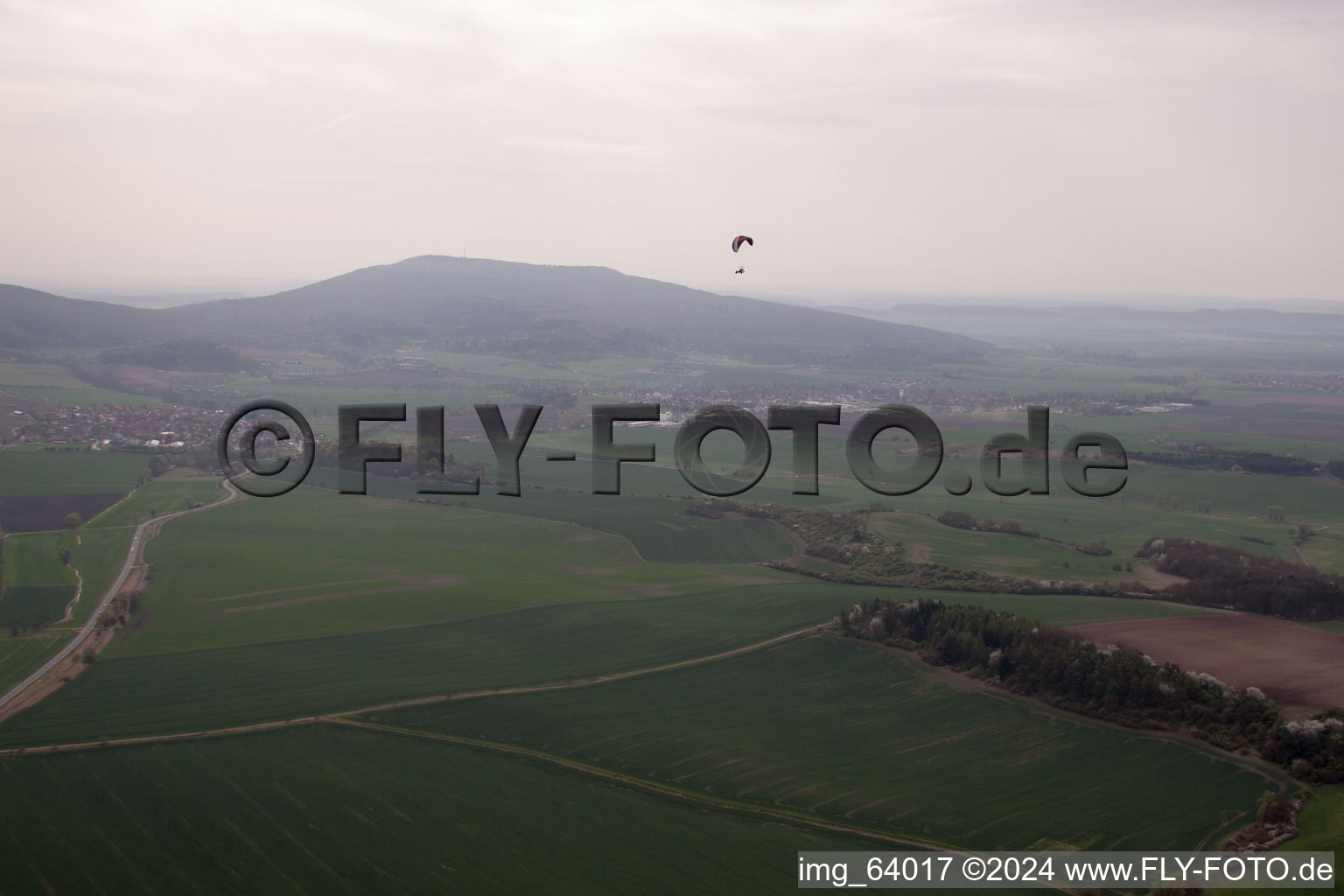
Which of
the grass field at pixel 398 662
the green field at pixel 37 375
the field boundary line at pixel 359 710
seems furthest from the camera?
the green field at pixel 37 375

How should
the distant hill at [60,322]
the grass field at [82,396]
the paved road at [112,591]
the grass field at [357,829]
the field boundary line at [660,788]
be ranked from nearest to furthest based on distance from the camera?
the grass field at [357,829] → the field boundary line at [660,788] → the paved road at [112,591] → the grass field at [82,396] → the distant hill at [60,322]

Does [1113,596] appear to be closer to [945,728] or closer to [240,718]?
[945,728]

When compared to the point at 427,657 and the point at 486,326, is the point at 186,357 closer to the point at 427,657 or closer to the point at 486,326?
the point at 486,326

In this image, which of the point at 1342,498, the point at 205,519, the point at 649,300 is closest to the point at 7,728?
the point at 205,519

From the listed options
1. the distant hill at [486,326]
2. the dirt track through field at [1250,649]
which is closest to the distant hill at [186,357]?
the distant hill at [486,326]

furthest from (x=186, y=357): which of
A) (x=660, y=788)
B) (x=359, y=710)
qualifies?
(x=660, y=788)

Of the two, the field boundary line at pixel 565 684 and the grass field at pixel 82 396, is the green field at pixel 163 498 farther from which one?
the grass field at pixel 82 396
